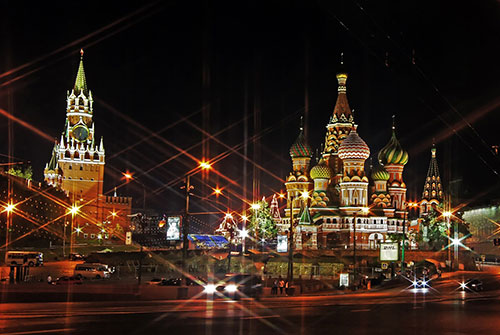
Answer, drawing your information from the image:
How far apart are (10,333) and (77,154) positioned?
137m

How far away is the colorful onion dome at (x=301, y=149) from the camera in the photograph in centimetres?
11650

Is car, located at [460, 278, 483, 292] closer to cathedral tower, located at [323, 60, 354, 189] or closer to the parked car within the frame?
the parked car

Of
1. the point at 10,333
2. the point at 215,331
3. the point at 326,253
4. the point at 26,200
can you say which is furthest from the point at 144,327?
the point at 26,200

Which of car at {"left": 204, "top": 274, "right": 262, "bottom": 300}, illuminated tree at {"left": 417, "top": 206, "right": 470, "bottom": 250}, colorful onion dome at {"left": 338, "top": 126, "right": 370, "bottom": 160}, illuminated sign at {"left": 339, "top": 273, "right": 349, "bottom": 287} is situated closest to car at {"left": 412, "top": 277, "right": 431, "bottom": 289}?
illuminated sign at {"left": 339, "top": 273, "right": 349, "bottom": 287}

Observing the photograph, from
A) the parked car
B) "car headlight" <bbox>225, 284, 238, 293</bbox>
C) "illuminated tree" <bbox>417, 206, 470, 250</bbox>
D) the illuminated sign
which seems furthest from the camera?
"illuminated tree" <bbox>417, 206, 470, 250</bbox>

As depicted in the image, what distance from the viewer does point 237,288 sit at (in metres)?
36.9

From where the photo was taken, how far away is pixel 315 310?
26.0 metres

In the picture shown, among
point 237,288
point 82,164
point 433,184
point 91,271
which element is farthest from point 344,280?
point 82,164

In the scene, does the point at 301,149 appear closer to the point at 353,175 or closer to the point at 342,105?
the point at 342,105

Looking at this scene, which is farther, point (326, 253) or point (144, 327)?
point (326, 253)

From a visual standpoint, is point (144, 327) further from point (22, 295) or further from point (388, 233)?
point (388, 233)

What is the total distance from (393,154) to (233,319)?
311 feet

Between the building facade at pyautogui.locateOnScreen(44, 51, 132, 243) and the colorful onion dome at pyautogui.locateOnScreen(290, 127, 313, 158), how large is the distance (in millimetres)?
41256

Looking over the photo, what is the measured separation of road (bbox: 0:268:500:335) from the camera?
18.1m
